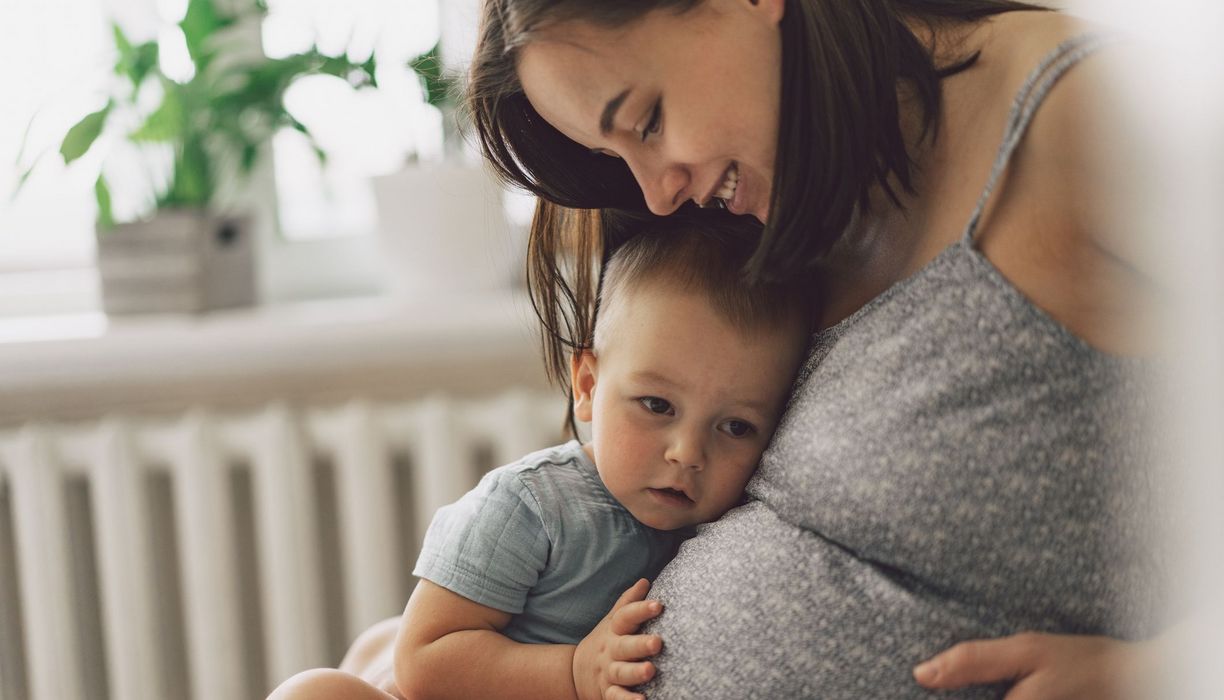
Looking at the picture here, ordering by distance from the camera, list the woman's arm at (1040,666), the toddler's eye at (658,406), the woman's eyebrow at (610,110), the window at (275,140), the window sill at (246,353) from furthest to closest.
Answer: the window at (275,140)
the window sill at (246,353)
the toddler's eye at (658,406)
the woman's eyebrow at (610,110)
the woman's arm at (1040,666)

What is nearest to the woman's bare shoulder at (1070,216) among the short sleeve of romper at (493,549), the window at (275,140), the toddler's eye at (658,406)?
the toddler's eye at (658,406)

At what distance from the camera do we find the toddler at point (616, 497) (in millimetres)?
835

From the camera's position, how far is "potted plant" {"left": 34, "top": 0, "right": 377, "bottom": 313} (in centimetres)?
160

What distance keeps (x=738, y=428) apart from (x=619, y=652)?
20 cm

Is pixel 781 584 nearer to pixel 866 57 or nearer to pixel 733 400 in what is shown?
pixel 733 400

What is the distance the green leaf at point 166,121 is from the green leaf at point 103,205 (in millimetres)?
78

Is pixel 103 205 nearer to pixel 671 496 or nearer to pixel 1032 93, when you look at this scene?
pixel 671 496

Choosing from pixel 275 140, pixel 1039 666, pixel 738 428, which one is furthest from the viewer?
pixel 275 140

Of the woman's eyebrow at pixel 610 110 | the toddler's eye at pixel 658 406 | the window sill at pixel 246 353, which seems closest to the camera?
the woman's eyebrow at pixel 610 110

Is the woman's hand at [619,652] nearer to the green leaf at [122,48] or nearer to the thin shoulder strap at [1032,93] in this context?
the thin shoulder strap at [1032,93]

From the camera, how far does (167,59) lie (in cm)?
174

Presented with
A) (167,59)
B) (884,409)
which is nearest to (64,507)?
(167,59)

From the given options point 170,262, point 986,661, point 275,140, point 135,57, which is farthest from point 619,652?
point 275,140

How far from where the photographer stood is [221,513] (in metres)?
1.60
